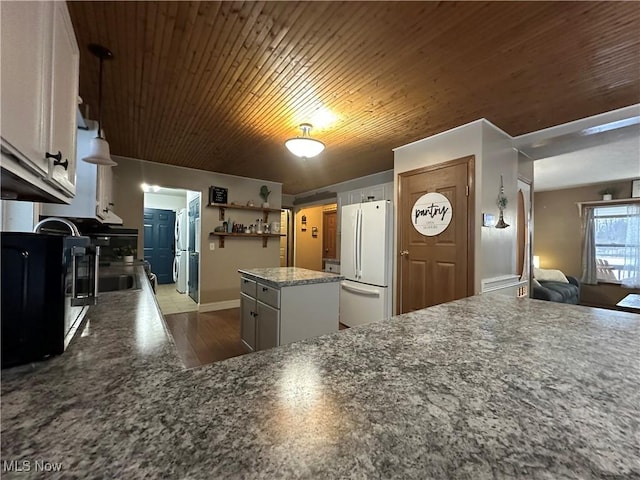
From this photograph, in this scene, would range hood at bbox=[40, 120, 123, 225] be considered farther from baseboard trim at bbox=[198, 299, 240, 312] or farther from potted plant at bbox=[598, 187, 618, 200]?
potted plant at bbox=[598, 187, 618, 200]

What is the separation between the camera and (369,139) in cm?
329

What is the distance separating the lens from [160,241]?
697 cm

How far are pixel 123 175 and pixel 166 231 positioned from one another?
10.2ft

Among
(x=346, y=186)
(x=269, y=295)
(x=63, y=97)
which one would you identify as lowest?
(x=269, y=295)

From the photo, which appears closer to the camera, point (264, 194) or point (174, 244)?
point (264, 194)

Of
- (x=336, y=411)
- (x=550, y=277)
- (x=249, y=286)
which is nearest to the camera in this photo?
(x=336, y=411)

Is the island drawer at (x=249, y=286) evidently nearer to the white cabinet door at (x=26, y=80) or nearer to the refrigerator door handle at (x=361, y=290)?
the refrigerator door handle at (x=361, y=290)

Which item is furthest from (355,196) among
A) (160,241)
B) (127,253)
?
(160,241)

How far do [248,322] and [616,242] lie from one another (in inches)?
275

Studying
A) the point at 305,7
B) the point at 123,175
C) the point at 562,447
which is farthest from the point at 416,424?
the point at 123,175

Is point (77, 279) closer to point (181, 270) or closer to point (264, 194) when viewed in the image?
point (264, 194)

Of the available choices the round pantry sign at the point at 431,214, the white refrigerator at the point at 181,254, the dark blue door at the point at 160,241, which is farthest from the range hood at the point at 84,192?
the dark blue door at the point at 160,241

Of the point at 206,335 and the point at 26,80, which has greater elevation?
the point at 26,80

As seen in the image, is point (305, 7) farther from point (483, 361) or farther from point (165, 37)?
point (483, 361)
